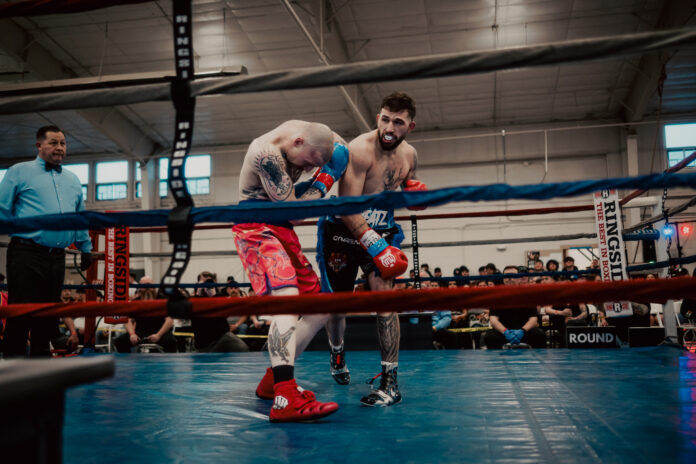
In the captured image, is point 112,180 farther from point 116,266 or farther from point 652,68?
point 652,68

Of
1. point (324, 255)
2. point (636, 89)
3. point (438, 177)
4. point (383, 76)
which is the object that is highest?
point (636, 89)

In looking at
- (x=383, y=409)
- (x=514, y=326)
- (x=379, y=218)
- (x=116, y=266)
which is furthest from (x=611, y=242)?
(x=116, y=266)

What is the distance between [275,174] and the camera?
173 cm

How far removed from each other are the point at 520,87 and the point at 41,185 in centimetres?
899

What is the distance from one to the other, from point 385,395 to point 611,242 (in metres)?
2.17

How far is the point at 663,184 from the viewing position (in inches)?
41.2

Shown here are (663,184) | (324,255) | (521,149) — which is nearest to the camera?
(663,184)

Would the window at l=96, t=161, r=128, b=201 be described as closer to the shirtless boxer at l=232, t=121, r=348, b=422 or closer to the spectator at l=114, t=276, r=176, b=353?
the spectator at l=114, t=276, r=176, b=353

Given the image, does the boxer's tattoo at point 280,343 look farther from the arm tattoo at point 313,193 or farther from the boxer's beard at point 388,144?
the boxer's beard at point 388,144

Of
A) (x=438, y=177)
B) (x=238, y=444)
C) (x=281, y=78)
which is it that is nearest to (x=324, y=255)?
(x=238, y=444)

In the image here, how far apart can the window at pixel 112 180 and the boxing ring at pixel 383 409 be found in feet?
36.6

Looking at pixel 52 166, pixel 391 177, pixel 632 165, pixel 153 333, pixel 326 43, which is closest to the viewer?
pixel 391 177

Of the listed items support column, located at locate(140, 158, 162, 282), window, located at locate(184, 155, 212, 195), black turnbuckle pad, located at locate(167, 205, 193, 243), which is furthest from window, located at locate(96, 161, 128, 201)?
black turnbuckle pad, located at locate(167, 205, 193, 243)

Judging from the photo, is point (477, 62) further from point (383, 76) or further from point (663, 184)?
point (663, 184)
